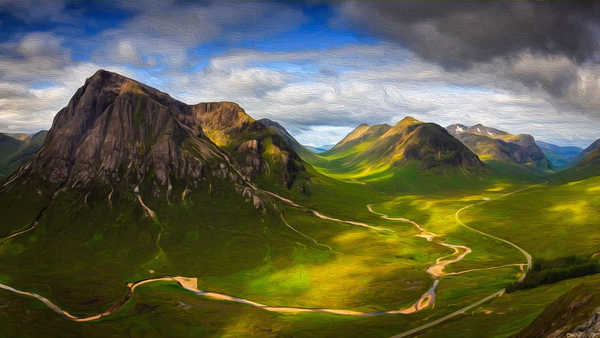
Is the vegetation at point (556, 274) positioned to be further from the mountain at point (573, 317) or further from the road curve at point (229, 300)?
the mountain at point (573, 317)

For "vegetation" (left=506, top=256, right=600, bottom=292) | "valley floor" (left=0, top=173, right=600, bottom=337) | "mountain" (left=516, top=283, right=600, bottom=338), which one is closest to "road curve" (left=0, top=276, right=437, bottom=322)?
"valley floor" (left=0, top=173, right=600, bottom=337)

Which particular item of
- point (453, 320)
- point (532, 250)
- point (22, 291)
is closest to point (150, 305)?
point (22, 291)

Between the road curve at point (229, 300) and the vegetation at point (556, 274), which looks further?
the road curve at point (229, 300)

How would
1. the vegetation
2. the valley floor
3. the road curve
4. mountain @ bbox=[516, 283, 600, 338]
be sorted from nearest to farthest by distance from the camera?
mountain @ bbox=[516, 283, 600, 338] → the valley floor → the vegetation → the road curve

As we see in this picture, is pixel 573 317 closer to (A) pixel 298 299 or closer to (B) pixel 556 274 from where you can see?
(B) pixel 556 274

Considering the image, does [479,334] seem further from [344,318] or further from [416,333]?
[344,318]

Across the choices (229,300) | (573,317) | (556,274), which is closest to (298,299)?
(229,300)

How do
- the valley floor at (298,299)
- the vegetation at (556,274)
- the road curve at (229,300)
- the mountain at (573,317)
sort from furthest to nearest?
the road curve at (229,300) < the vegetation at (556,274) < the valley floor at (298,299) < the mountain at (573,317)

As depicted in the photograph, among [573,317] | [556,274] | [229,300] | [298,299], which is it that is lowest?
[298,299]

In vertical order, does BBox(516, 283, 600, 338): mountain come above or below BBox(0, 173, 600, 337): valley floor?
above

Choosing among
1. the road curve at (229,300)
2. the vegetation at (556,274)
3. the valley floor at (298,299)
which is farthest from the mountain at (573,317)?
the road curve at (229,300)

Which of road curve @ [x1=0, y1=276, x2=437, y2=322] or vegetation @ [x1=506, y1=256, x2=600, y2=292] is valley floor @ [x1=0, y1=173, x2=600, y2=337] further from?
vegetation @ [x1=506, y1=256, x2=600, y2=292]

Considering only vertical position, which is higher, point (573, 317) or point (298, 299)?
point (573, 317)
